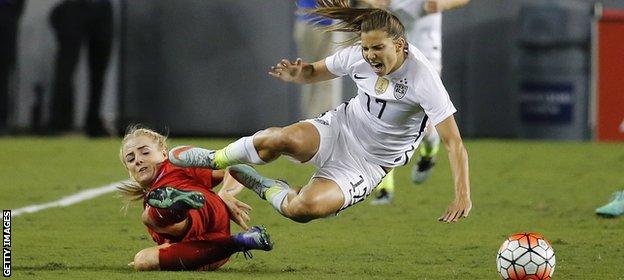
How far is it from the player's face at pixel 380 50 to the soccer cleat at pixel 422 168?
13.8 ft

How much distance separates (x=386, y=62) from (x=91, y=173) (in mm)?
6701

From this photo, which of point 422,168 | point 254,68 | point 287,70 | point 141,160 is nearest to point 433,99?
point 287,70

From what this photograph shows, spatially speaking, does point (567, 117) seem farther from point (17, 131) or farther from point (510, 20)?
point (17, 131)

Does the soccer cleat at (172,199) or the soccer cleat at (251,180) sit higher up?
the soccer cleat at (172,199)

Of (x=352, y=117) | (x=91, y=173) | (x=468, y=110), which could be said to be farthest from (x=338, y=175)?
(x=468, y=110)

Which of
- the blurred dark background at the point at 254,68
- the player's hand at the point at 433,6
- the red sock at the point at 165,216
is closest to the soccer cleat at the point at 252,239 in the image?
the red sock at the point at 165,216

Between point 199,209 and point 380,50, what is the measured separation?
→ 121 cm

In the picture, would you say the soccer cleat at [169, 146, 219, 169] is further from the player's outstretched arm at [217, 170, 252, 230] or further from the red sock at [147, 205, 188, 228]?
the red sock at [147, 205, 188, 228]

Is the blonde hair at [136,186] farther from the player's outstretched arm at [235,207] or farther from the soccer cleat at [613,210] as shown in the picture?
the soccer cleat at [613,210]

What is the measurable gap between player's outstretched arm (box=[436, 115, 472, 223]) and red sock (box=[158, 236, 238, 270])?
1090 millimetres

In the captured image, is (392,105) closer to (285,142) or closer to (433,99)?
(433,99)

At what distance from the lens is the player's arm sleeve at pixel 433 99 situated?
22.7 feet

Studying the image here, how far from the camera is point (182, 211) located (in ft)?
21.7

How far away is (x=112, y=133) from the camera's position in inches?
691
